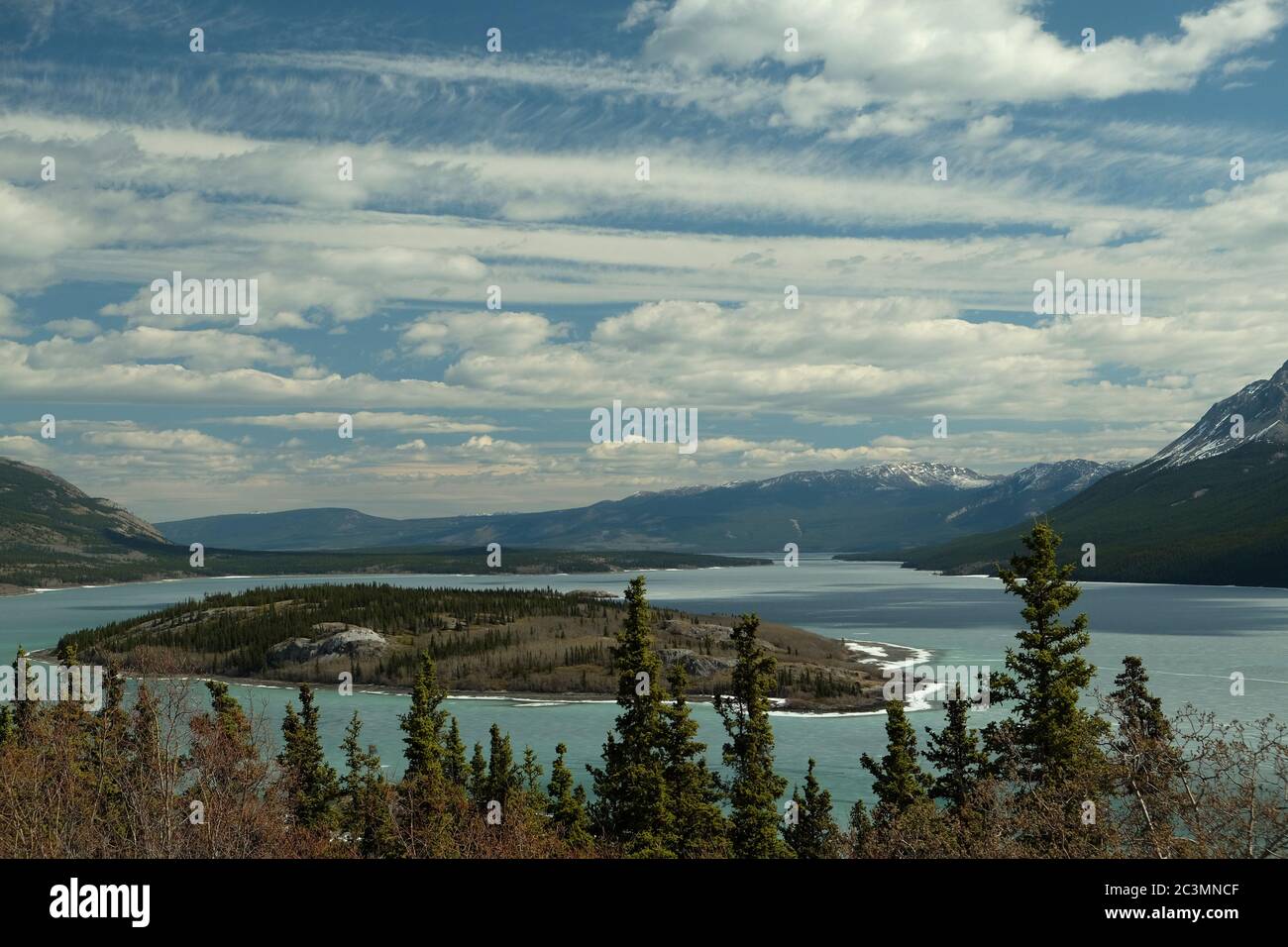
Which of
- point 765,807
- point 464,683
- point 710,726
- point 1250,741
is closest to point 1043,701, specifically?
point 765,807

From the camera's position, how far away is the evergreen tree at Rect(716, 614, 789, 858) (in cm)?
6106

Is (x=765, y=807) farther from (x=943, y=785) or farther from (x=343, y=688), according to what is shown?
(x=343, y=688)

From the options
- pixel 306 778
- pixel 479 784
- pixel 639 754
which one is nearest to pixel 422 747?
pixel 479 784

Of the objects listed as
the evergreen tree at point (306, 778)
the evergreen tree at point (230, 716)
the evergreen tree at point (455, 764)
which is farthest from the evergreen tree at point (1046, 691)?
the evergreen tree at point (230, 716)

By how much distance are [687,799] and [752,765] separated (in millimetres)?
4749

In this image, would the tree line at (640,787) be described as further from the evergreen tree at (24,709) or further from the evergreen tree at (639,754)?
the evergreen tree at (24,709)

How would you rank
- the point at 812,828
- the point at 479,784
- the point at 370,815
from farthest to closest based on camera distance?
the point at 479,784 → the point at 812,828 → the point at 370,815

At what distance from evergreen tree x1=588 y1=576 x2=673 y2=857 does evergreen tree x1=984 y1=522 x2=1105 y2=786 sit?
20385 mm

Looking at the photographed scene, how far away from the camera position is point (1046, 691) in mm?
55156

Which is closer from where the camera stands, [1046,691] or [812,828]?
[1046,691]

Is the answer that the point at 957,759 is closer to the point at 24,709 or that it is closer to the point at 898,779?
the point at 898,779

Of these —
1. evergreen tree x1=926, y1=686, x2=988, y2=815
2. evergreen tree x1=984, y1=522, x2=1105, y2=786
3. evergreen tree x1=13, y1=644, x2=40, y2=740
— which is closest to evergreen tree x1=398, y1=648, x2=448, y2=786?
evergreen tree x1=13, y1=644, x2=40, y2=740

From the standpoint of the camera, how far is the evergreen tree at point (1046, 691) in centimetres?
5362

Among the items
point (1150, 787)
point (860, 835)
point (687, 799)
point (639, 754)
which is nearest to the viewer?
point (1150, 787)
